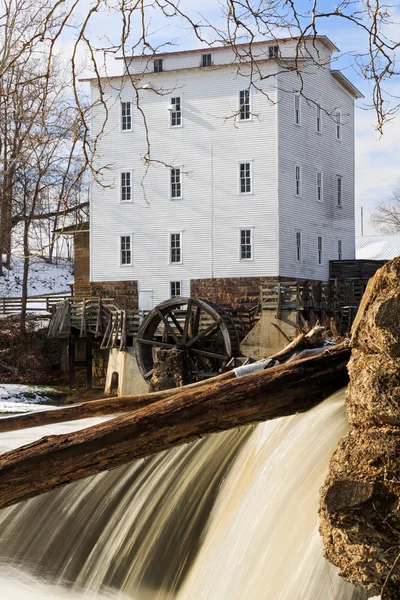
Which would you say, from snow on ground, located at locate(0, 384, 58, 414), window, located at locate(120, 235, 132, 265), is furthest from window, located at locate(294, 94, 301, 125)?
snow on ground, located at locate(0, 384, 58, 414)

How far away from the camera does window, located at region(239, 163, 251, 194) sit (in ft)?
123

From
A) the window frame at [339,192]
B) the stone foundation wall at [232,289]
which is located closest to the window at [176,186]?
the stone foundation wall at [232,289]

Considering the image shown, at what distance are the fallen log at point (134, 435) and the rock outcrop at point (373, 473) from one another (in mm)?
515

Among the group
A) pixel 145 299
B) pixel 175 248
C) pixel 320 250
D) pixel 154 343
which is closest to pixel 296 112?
pixel 320 250

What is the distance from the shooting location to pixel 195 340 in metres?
27.6

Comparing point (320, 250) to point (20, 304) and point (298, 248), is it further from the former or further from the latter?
point (20, 304)

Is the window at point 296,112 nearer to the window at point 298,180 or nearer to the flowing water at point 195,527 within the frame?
the window at point 298,180

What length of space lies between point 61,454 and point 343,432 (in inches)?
49.7

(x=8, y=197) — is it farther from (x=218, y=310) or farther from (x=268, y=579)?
(x=268, y=579)

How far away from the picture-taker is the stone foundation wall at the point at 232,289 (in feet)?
121

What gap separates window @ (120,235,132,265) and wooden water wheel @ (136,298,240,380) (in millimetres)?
9046

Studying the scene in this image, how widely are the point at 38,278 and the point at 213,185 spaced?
22218 mm

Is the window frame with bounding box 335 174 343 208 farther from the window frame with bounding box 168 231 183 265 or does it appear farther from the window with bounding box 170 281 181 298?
the window with bounding box 170 281 181 298

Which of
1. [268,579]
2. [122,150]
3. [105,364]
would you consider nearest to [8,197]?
[122,150]
